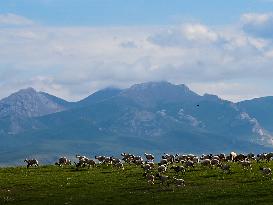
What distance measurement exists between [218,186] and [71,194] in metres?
12.2

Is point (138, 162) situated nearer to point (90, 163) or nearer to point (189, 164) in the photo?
point (90, 163)

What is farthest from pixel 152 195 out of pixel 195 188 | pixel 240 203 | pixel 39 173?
pixel 39 173

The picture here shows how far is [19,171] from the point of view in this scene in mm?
70000

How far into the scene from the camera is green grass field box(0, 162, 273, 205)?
46.3 m

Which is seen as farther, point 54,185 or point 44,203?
point 54,185

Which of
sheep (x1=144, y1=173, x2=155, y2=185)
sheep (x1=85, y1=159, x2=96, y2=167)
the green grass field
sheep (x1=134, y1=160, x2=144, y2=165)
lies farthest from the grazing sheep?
sheep (x1=85, y1=159, x2=96, y2=167)

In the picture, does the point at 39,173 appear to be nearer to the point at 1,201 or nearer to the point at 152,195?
the point at 1,201

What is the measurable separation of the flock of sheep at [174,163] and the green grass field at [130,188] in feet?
2.54

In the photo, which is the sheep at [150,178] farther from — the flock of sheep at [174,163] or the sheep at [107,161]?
the sheep at [107,161]

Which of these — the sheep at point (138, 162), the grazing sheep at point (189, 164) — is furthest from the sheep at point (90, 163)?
the grazing sheep at point (189, 164)

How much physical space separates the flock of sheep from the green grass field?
775 millimetres

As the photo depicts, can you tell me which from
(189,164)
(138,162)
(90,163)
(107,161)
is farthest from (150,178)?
(107,161)

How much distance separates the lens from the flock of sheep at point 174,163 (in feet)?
186

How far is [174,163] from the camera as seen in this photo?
2864 inches
